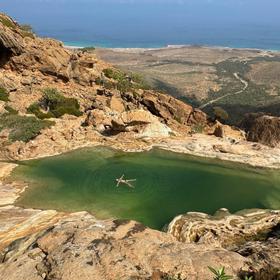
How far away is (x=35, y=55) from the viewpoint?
6462 centimetres

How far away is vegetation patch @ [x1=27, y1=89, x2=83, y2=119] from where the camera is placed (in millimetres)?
56562

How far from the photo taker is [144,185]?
125 ft

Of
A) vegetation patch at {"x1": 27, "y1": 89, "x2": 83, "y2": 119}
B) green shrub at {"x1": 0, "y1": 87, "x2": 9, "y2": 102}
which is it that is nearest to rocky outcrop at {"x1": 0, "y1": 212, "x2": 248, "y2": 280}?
vegetation patch at {"x1": 27, "y1": 89, "x2": 83, "y2": 119}

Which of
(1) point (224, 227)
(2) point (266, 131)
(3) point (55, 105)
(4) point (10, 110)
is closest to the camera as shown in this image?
(1) point (224, 227)

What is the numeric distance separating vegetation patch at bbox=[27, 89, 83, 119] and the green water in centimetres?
1255

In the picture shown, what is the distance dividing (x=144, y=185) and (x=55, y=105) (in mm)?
25421

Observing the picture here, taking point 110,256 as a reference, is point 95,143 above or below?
below

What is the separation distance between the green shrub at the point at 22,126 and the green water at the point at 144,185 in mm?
5048

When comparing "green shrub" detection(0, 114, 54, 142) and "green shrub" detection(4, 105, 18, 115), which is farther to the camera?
"green shrub" detection(4, 105, 18, 115)

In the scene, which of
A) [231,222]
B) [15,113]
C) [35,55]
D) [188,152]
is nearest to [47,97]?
[15,113]

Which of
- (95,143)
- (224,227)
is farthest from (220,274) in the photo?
(95,143)

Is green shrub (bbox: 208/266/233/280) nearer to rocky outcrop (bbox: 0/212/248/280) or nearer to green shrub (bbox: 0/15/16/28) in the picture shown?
rocky outcrop (bbox: 0/212/248/280)

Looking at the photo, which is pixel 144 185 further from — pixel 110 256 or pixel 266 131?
pixel 266 131

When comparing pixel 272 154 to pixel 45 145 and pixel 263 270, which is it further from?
pixel 263 270
